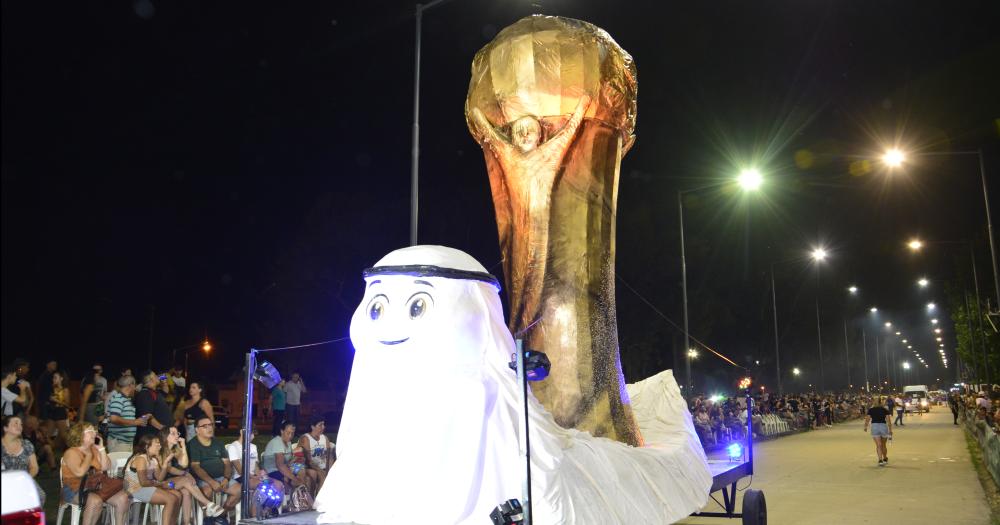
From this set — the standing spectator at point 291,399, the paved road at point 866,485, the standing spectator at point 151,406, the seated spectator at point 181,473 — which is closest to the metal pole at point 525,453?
the seated spectator at point 181,473

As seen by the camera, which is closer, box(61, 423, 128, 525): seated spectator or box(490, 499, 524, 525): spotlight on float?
box(490, 499, 524, 525): spotlight on float

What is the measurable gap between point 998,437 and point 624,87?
427 inches

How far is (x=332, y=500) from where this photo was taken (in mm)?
5488

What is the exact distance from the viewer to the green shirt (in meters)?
8.64

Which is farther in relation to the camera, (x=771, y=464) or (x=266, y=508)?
(x=771, y=464)

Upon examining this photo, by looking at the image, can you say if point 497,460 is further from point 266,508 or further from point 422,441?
point 266,508

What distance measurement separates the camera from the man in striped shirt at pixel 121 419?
977cm

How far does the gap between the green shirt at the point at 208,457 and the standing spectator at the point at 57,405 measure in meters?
1.88

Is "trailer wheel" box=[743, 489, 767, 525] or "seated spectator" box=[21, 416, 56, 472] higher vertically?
"seated spectator" box=[21, 416, 56, 472]

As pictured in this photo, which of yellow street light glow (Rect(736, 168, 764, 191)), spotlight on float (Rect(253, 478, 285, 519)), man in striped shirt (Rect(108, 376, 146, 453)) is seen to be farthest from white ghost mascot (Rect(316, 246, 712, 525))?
yellow street light glow (Rect(736, 168, 764, 191))

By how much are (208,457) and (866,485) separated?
462 inches

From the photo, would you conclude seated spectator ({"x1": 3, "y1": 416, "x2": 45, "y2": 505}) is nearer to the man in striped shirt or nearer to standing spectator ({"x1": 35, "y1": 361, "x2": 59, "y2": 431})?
the man in striped shirt

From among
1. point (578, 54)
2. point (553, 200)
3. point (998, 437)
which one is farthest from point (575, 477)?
point (998, 437)

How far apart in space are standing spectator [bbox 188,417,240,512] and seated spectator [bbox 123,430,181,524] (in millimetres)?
556
